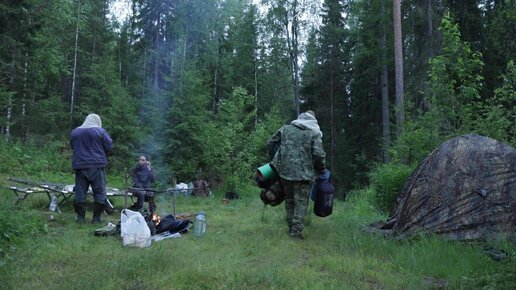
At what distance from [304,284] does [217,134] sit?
1202 cm

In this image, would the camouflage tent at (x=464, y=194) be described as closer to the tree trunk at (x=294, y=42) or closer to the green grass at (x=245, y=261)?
the green grass at (x=245, y=261)

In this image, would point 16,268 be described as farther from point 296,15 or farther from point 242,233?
point 296,15

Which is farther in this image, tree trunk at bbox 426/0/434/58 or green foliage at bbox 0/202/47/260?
tree trunk at bbox 426/0/434/58

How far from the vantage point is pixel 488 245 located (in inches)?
189

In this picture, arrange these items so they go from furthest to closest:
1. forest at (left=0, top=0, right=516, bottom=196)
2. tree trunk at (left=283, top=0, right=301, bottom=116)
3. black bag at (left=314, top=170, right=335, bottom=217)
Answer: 1. tree trunk at (left=283, top=0, right=301, bottom=116)
2. forest at (left=0, top=0, right=516, bottom=196)
3. black bag at (left=314, top=170, right=335, bottom=217)

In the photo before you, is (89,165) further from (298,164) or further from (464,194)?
(464,194)

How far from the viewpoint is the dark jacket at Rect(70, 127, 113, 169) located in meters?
6.82

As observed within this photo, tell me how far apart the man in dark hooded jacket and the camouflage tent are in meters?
4.39

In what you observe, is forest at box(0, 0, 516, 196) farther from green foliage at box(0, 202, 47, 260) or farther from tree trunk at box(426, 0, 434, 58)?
green foliage at box(0, 202, 47, 260)

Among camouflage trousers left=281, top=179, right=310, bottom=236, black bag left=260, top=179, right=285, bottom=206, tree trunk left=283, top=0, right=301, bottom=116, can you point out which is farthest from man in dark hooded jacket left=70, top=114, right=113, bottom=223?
tree trunk left=283, top=0, right=301, bottom=116

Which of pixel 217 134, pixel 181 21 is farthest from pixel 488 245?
pixel 181 21

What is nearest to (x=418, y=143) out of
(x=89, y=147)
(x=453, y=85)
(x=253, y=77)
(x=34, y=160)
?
(x=453, y=85)

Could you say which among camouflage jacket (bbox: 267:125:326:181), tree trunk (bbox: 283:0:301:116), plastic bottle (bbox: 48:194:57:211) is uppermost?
tree trunk (bbox: 283:0:301:116)

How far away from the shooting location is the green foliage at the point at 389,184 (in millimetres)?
7613
